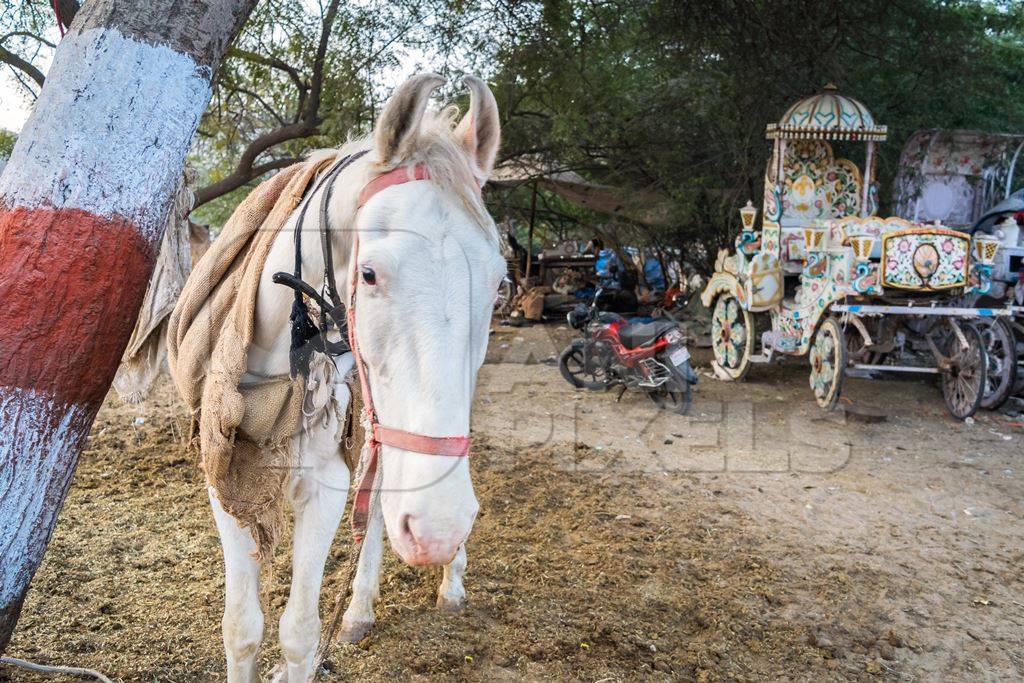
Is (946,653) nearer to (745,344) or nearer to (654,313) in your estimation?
(745,344)

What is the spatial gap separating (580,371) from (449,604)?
17.5 ft

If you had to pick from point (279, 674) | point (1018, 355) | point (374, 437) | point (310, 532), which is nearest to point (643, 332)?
point (1018, 355)

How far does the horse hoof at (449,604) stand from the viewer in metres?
3.23

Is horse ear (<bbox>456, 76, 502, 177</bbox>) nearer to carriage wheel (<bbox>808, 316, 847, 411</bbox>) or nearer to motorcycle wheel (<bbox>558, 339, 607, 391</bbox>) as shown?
carriage wheel (<bbox>808, 316, 847, 411</bbox>)

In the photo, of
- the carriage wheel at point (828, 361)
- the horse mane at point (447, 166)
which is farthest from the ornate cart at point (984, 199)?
the horse mane at point (447, 166)

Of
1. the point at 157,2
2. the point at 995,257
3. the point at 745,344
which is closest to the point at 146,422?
the point at 157,2

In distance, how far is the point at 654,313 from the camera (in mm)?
11953

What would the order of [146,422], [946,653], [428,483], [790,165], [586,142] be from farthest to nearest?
[586,142] < [790,165] < [146,422] < [946,653] < [428,483]

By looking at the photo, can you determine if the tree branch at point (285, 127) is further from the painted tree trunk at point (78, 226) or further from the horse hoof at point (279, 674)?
the painted tree trunk at point (78, 226)

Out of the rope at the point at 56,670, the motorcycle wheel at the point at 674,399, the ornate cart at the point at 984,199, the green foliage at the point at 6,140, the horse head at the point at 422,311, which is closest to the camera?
the horse head at the point at 422,311

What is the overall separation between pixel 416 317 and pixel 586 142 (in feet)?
28.3

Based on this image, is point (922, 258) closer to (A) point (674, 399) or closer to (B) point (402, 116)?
Answer: (A) point (674, 399)

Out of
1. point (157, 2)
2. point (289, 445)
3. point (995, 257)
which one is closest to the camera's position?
point (157, 2)

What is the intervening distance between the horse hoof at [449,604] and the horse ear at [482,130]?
211 centimetres
